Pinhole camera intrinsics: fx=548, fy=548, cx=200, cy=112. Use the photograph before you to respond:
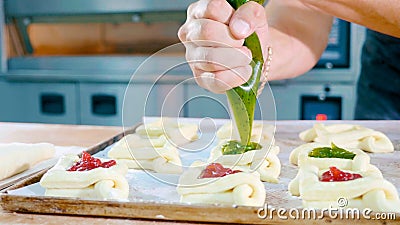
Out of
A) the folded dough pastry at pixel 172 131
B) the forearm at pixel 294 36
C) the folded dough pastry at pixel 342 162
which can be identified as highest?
the forearm at pixel 294 36

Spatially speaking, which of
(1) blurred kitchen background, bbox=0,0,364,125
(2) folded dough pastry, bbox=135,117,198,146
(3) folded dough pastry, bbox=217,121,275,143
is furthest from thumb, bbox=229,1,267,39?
(1) blurred kitchen background, bbox=0,0,364,125

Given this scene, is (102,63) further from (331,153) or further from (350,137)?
(331,153)

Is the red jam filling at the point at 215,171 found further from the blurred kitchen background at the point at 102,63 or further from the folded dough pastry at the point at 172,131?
the blurred kitchen background at the point at 102,63

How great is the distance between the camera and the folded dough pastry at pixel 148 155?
1436 millimetres

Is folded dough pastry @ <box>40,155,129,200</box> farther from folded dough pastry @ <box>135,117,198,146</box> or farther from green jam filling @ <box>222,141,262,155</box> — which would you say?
folded dough pastry @ <box>135,117,198,146</box>

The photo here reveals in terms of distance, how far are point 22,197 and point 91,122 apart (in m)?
2.05

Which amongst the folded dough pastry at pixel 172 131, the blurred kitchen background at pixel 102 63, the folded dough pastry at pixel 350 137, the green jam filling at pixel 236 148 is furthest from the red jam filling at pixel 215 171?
the blurred kitchen background at pixel 102 63

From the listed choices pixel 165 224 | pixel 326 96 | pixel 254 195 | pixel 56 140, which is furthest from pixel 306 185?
pixel 326 96

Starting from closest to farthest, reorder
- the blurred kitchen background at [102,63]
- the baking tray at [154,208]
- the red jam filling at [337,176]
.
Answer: the baking tray at [154,208], the red jam filling at [337,176], the blurred kitchen background at [102,63]

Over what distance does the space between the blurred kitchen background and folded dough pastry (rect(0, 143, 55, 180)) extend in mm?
1088

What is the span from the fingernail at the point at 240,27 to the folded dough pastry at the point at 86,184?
408mm

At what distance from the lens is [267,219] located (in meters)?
0.97

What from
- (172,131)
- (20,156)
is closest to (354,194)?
(172,131)

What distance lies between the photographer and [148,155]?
4.88 ft
